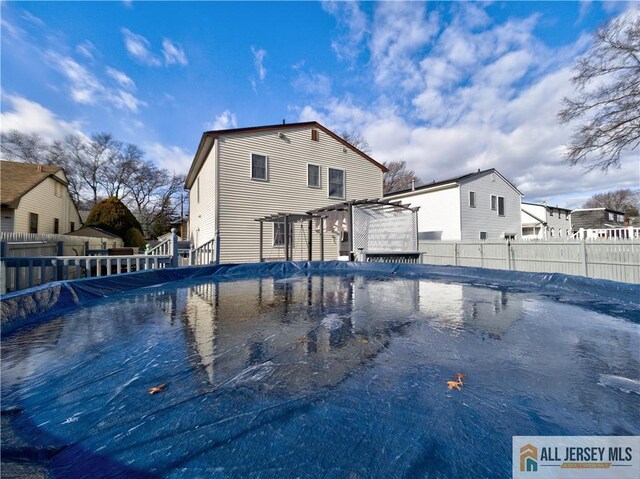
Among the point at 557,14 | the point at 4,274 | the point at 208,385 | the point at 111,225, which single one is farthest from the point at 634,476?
the point at 111,225

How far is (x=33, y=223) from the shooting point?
47.0 feet

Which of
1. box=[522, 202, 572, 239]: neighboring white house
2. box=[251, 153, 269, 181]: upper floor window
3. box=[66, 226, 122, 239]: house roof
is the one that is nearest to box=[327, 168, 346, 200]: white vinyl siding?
box=[251, 153, 269, 181]: upper floor window

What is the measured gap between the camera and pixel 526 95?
43.0ft

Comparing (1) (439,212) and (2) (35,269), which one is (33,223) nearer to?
(2) (35,269)

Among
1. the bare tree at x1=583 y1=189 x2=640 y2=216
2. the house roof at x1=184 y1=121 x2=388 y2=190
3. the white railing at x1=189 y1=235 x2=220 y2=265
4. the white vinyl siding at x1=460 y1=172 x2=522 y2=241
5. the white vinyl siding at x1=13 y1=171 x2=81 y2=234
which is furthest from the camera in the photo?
the bare tree at x1=583 y1=189 x2=640 y2=216

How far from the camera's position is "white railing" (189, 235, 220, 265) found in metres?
8.58

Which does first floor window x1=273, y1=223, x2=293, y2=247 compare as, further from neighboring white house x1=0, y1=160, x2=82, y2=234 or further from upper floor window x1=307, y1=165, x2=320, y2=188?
neighboring white house x1=0, y1=160, x2=82, y2=234

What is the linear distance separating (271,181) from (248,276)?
496 centimetres

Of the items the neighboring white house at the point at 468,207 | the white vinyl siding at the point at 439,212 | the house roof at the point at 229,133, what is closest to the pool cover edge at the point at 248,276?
the house roof at the point at 229,133

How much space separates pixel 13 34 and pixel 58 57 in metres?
3.37

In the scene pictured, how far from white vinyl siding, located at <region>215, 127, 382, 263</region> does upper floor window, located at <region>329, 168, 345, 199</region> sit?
244 mm

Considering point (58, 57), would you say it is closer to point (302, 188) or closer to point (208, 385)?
point (302, 188)
